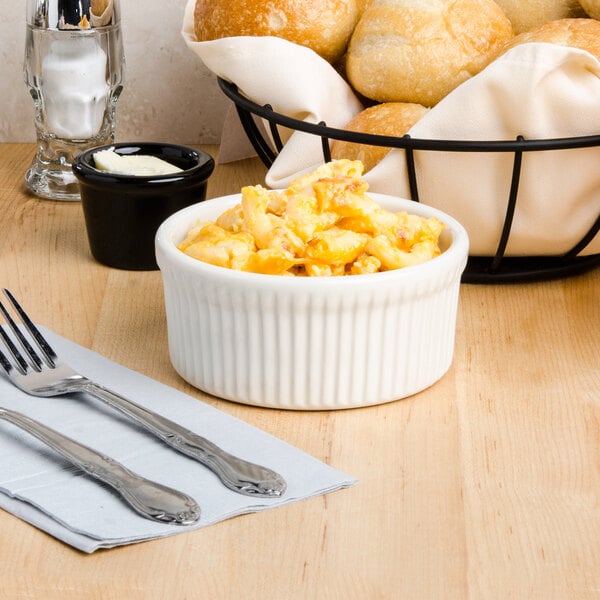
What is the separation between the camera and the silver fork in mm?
581

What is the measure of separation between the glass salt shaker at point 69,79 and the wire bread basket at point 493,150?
207mm

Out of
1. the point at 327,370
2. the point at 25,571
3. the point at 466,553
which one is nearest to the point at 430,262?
the point at 327,370

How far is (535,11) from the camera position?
94cm

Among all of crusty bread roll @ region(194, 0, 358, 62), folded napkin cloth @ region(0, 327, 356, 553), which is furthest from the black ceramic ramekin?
folded napkin cloth @ region(0, 327, 356, 553)

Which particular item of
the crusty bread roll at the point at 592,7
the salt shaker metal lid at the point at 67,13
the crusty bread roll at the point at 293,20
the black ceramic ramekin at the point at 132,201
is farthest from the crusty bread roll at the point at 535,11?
the salt shaker metal lid at the point at 67,13

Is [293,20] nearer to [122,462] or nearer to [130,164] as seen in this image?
[130,164]

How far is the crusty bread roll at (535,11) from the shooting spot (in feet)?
3.03

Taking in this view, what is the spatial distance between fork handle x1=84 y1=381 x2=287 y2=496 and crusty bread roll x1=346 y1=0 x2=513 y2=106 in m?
0.38

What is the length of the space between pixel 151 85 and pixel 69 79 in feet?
0.72

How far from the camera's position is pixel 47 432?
2.02 feet

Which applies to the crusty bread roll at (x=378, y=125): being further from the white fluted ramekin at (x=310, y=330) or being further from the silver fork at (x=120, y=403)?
the silver fork at (x=120, y=403)

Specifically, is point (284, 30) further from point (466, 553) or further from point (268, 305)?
point (466, 553)

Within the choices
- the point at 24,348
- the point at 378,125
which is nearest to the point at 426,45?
the point at 378,125

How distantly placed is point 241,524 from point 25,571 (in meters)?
0.11
